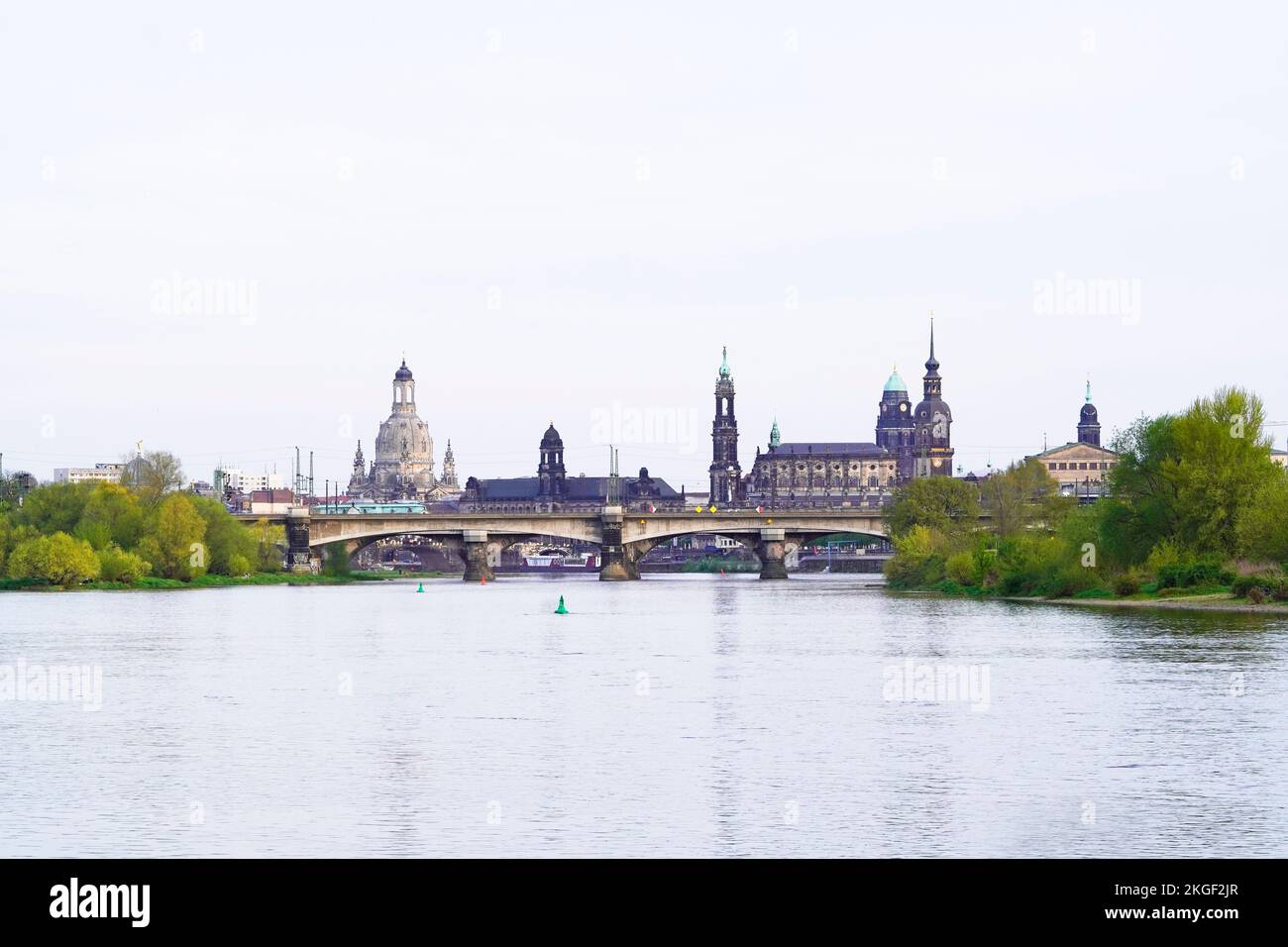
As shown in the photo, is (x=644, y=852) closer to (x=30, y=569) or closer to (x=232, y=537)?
(x=30, y=569)

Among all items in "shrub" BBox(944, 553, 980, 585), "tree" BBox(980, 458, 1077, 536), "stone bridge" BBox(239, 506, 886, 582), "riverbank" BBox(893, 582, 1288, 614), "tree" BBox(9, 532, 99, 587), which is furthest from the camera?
"stone bridge" BBox(239, 506, 886, 582)

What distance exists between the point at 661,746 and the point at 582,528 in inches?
5927

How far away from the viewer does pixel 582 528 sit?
7470 inches

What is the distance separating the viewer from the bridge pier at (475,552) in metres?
188

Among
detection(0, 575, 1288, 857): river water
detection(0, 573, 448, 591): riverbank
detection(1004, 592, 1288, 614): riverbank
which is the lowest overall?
detection(0, 575, 1288, 857): river water

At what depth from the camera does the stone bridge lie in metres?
178

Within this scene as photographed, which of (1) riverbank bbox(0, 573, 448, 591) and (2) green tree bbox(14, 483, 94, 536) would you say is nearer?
(1) riverbank bbox(0, 573, 448, 591)

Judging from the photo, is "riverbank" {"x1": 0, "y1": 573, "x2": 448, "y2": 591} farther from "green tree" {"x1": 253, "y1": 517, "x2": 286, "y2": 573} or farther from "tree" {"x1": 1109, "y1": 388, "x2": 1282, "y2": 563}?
"tree" {"x1": 1109, "y1": 388, "x2": 1282, "y2": 563}

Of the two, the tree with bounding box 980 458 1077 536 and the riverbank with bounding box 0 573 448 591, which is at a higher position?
the tree with bounding box 980 458 1077 536

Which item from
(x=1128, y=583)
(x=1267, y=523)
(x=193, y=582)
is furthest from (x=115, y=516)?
(x=1267, y=523)

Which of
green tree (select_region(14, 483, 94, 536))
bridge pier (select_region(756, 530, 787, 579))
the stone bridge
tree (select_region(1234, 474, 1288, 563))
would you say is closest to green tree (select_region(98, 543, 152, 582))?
green tree (select_region(14, 483, 94, 536))

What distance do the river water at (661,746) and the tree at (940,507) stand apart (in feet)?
222
